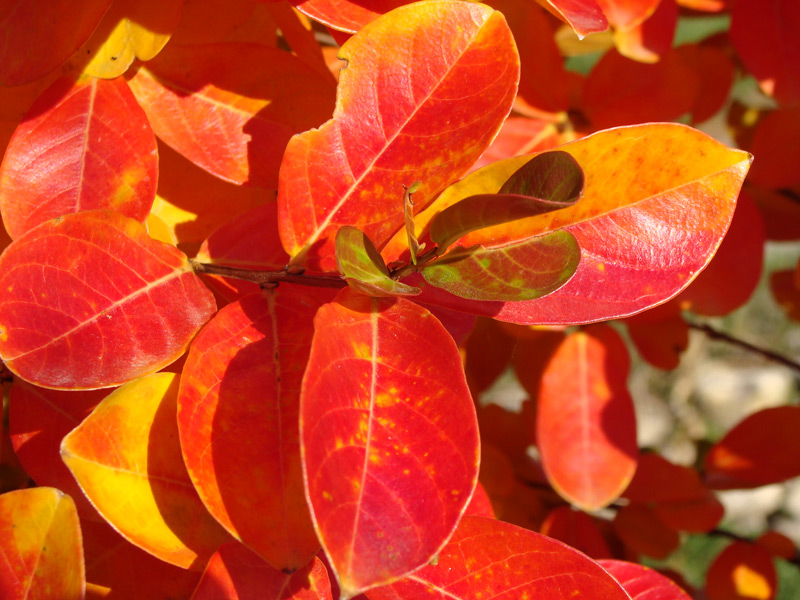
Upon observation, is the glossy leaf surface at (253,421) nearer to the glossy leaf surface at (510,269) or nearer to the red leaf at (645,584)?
the glossy leaf surface at (510,269)

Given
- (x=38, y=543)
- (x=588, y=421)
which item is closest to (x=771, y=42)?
(x=588, y=421)

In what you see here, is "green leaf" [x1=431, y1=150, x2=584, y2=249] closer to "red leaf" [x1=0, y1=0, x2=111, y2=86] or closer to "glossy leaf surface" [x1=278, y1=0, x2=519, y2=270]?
"glossy leaf surface" [x1=278, y1=0, x2=519, y2=270]

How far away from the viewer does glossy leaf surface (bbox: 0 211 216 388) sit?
2.00ft

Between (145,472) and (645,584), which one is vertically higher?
(145,472)

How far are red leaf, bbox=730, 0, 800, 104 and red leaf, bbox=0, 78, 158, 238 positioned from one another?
796 millimetres

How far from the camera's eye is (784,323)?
3.53 m

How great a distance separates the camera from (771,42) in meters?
1.04

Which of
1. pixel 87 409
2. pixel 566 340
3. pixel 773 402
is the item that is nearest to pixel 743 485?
pixel 566 340

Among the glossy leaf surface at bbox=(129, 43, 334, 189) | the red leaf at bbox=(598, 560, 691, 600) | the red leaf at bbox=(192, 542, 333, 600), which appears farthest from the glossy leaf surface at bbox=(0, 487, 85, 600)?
the red leaf at bbox=(598, 560, 691, 600)

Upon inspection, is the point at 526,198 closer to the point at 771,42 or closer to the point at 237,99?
the point at 237,99

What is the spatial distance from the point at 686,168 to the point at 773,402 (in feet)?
10.2

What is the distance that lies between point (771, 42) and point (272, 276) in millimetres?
787

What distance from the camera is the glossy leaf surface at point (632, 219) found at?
62 cm

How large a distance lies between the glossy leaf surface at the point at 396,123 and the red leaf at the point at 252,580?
0.83 ft
